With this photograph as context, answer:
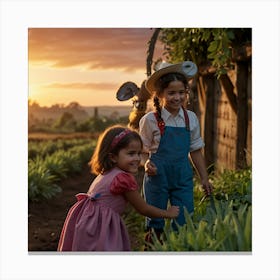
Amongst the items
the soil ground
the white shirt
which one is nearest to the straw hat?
the white shirt

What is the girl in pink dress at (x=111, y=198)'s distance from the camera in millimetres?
3734

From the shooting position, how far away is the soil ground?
5465 millimetres

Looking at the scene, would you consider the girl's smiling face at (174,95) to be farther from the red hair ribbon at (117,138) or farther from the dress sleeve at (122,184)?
the dress sleeve at (122,184)

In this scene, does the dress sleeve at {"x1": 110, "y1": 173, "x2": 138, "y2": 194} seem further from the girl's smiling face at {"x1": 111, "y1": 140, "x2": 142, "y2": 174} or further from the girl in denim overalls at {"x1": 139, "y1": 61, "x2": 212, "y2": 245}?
the girl in denim overalls at {"x1": 139, "y1": 61, "x2": 212, "y2": 245}

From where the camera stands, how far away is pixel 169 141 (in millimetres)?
4160

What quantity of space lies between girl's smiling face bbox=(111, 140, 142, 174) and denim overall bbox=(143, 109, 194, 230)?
0.39 m

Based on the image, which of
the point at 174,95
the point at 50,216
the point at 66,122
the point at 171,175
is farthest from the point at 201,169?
the point at 66,122

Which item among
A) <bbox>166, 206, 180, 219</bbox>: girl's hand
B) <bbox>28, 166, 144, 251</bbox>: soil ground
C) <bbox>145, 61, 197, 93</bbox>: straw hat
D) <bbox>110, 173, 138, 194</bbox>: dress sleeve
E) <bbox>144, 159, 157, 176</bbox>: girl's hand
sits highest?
<bbox>145, 61, 197, 93</bbox>: straw hat

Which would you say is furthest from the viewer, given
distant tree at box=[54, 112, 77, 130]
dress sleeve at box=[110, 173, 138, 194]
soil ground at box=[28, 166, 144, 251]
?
distant tree at box=[54, 112, 77, 130]

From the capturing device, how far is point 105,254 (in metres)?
3.80

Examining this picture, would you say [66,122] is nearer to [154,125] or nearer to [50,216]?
[50,216]
